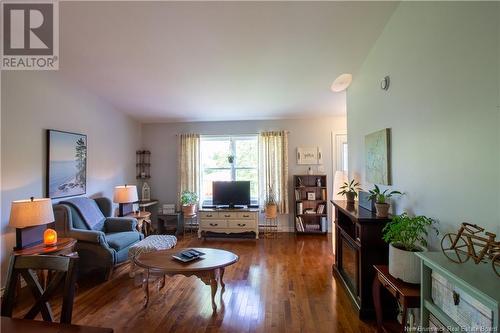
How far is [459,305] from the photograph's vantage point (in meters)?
1.14

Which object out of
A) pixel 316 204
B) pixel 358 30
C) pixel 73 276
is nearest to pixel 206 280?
pixel 73 276

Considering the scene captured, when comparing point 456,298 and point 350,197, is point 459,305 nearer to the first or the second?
point 456,298

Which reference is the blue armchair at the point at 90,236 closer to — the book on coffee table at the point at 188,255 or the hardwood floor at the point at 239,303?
the hardwood floor at the point at 239,303

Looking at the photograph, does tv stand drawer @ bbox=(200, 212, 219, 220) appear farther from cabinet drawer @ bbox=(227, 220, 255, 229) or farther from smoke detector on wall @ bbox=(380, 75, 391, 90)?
smoke detector on wall @ bbox=(380, 75, 391, 90)

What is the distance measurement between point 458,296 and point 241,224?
3813 mm

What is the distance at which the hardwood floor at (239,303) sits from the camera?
217cm

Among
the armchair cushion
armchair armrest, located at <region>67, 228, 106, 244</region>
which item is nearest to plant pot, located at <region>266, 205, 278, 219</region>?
the armchair cushion

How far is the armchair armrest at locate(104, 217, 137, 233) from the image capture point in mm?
3666

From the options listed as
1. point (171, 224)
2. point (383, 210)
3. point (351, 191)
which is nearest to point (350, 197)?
point (351, 191)

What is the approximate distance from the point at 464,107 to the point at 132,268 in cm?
356

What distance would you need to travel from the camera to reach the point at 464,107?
1.49 metres

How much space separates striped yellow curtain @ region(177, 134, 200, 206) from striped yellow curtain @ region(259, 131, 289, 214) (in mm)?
1423

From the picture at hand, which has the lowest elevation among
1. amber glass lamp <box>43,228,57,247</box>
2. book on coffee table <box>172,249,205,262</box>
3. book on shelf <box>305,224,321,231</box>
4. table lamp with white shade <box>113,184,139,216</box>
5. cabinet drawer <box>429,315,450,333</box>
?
book on shelf <box>305,224,321,231</box>

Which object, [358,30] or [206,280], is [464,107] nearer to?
[358,30]
